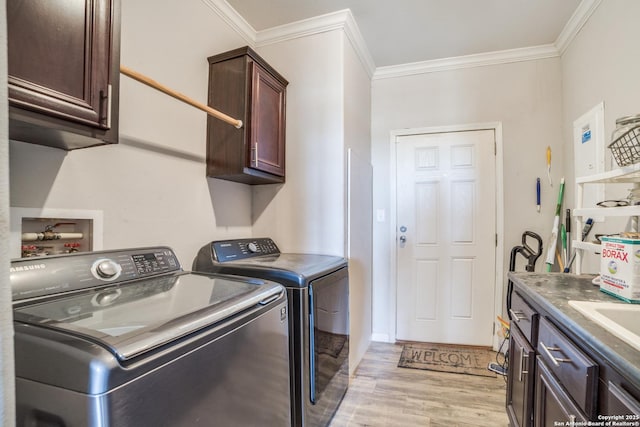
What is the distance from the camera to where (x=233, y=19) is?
2.23 m

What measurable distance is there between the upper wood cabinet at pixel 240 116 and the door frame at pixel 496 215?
4.78 feet

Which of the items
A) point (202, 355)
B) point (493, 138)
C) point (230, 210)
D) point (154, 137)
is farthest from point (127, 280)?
point (493, 138)

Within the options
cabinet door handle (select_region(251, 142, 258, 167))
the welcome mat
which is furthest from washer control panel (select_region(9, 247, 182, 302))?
the welcome mat


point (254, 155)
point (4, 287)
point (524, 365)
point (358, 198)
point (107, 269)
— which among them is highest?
point (254, 155)

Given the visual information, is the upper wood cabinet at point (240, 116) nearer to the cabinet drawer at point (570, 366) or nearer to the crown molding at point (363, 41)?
the crown molding at point (363, 41)

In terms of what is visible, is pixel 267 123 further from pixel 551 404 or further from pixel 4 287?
pixel 551 404

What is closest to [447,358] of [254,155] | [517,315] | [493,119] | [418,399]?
[418,399]

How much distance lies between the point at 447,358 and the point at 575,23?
9.10 feet

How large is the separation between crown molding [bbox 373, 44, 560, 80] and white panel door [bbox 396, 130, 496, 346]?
63 cm

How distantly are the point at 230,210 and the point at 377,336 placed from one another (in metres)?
1.94

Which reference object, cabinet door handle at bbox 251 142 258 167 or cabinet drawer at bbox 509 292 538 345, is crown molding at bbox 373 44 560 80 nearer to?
cabinet door handle at bbox 251 142 258 167

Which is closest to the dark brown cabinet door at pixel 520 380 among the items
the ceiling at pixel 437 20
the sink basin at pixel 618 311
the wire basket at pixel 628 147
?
the sink basin at pixel 618 311

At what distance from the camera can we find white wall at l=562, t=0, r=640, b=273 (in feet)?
5.67

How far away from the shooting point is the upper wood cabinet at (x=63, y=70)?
0.85m
